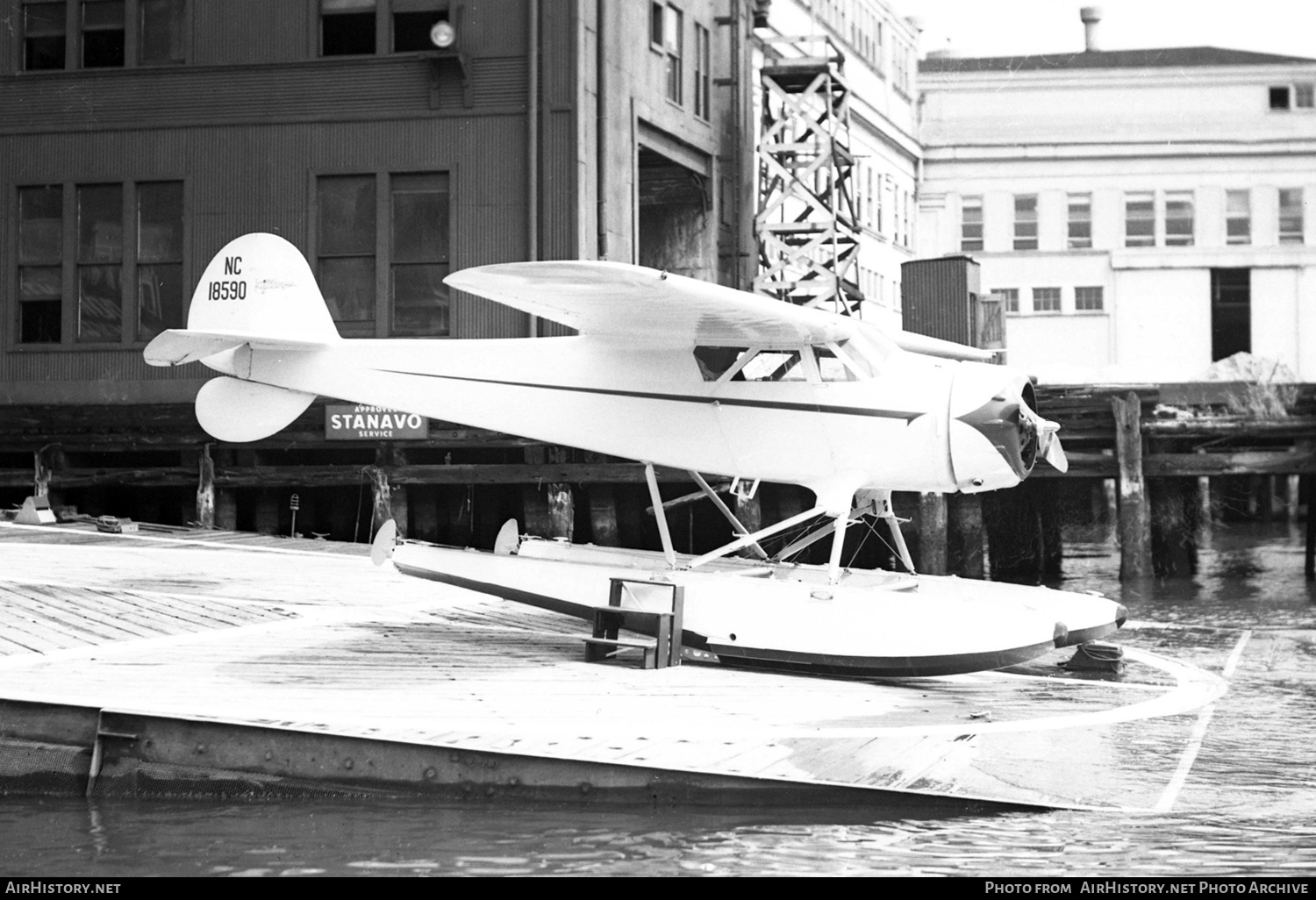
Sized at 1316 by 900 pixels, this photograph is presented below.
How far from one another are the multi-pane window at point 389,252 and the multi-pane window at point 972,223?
40045 millimetres

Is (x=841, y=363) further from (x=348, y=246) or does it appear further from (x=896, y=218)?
(x=896, y=218)

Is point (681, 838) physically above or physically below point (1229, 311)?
below

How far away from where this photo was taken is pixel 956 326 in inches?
1078

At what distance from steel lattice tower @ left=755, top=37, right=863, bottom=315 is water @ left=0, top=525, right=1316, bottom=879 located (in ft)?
82.9

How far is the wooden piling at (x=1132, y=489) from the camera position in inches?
768

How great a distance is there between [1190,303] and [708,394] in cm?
5060

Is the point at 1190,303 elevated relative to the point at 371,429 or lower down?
elevated

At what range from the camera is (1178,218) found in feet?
188

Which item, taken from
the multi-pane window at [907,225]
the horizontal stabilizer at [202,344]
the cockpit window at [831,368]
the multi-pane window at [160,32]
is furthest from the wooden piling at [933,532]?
the multi-pane window at [907,225]

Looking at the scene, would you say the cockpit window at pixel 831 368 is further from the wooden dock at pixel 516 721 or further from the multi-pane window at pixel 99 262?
the multi-pane window at pixel 99 262

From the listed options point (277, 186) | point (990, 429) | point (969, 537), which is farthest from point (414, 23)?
point (990, 429)

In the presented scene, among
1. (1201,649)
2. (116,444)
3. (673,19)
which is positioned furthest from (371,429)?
(1201,649)

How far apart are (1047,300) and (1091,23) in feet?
44.6
